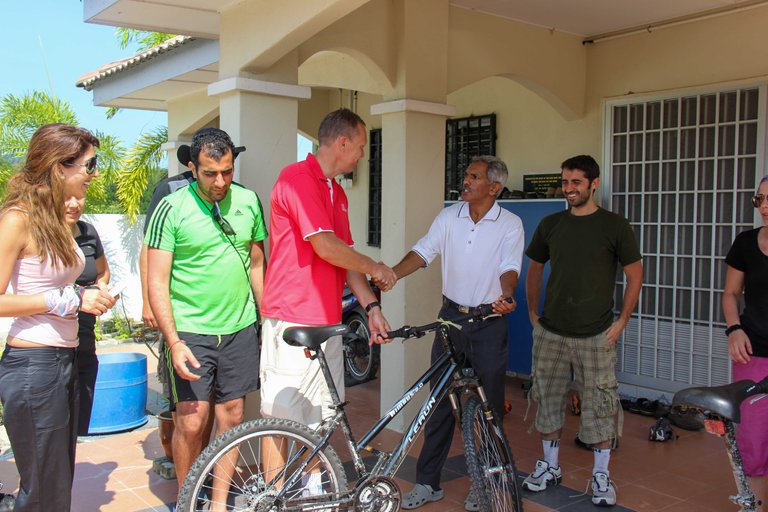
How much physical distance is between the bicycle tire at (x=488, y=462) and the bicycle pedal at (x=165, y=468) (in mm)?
2128

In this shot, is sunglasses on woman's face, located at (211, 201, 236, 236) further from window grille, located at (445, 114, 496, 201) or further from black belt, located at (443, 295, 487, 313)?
window grille, located at (445, 114, 496, 201)

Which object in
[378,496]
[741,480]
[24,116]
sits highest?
[24,116]

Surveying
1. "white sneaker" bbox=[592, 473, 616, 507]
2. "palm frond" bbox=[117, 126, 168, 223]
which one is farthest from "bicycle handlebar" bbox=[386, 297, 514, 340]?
"palm frond" bbox=[117, 126, 168, 223]

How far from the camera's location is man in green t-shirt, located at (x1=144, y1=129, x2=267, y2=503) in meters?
3.38

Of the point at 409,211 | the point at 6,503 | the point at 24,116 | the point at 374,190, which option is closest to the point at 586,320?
the point at 409,211

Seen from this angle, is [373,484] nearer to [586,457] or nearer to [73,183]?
[73,183]

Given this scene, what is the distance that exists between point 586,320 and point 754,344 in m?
0.94

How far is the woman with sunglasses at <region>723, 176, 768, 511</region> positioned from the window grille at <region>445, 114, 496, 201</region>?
4316 millimetres

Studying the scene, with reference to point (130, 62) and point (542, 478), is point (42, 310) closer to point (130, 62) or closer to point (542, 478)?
point (542, 478)

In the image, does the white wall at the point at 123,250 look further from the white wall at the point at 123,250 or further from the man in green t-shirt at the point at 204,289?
the man in green t-shirt at the point at 204,289

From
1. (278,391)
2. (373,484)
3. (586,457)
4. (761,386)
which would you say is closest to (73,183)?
(278,391)

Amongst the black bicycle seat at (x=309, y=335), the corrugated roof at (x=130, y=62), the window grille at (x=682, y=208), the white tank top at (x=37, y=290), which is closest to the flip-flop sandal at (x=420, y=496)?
the black bicycle seat at (x=309, y=335)

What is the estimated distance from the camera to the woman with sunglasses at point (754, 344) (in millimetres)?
3646

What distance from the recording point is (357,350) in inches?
310
